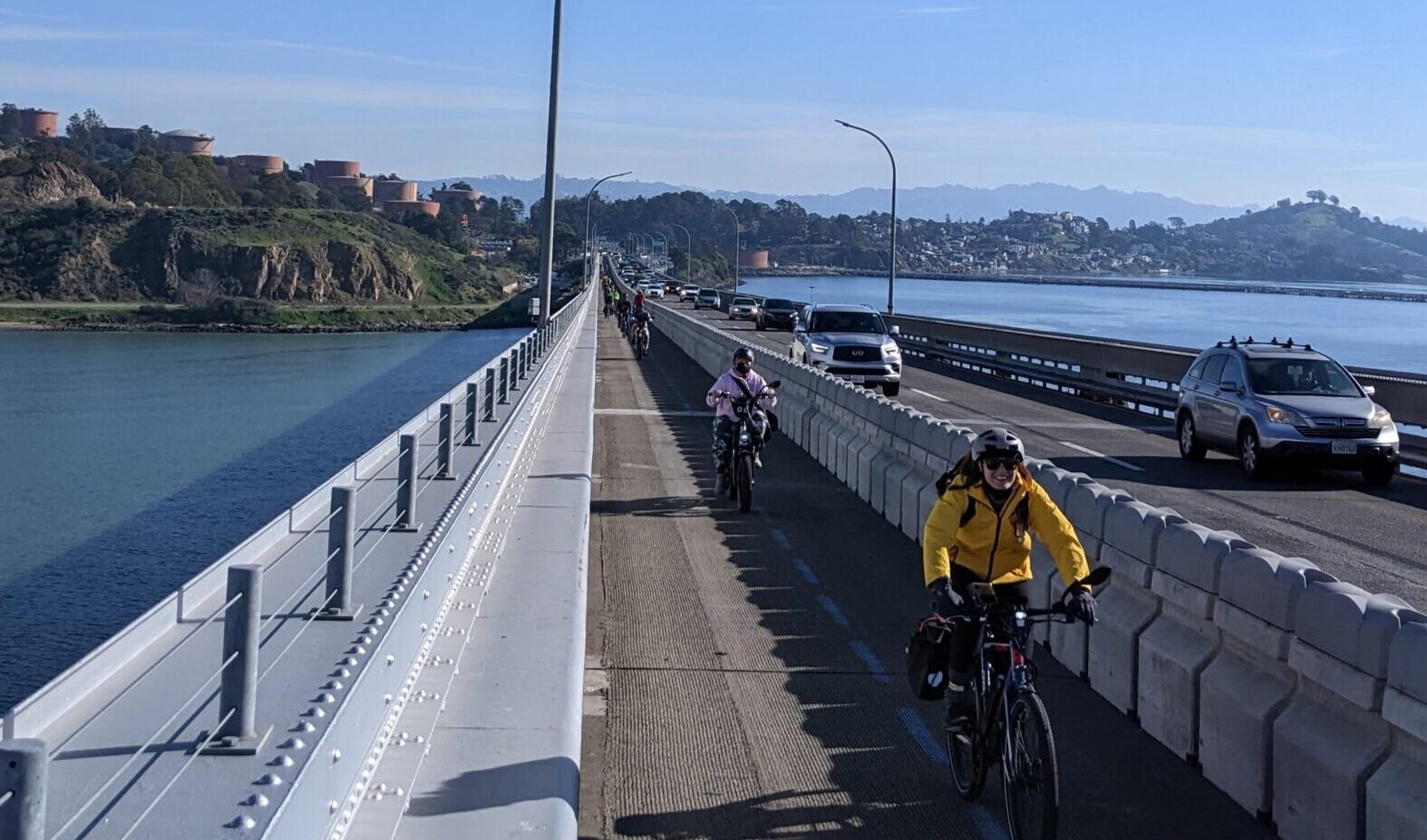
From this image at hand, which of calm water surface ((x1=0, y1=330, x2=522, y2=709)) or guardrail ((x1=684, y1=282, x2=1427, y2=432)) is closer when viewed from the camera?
guardrail ((x1=684, y1=282, x2=1427, y2=432))

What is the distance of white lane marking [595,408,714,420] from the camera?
30141mm

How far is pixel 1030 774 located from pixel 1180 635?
2277mm

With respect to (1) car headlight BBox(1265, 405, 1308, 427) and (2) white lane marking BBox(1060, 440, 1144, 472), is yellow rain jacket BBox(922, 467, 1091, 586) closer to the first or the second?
(1) car headlight BBox(1265, 405, 1308, 427)

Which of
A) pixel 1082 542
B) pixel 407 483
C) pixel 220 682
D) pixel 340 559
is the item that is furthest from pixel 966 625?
pixel 220 682

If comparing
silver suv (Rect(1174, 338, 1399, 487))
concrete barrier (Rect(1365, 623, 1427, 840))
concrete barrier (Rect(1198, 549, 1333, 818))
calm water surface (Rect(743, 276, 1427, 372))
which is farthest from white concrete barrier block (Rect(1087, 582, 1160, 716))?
calm water surface (Rect(743, 276, 1427, 372))

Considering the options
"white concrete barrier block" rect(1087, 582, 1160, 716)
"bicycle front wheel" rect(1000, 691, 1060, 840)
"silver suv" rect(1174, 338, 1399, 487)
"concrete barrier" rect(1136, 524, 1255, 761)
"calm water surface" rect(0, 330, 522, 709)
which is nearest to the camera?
"bicycle front wheel" rect(1000, 691, 1060, 840)

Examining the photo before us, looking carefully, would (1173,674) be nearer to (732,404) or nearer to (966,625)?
(966,625)

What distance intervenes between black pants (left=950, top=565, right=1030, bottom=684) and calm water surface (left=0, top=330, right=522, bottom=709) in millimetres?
16064

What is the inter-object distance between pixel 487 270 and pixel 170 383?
11255cm

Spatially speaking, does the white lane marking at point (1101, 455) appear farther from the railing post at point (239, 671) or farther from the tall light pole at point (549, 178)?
the railing post at point (239, 671)

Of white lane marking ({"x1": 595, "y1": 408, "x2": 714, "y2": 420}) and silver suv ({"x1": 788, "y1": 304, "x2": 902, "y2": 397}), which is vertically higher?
silver suv ({"x1": 788, "y1": 304, "x2": 902, "y2": 397})

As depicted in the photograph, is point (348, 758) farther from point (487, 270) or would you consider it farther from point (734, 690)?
point (487, 270)

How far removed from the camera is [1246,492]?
19.9 metres

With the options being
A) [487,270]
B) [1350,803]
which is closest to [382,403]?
[1350,803]
